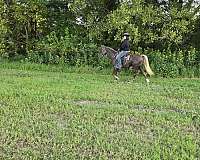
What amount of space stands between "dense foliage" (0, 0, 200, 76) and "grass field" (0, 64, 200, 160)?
727 centimetres

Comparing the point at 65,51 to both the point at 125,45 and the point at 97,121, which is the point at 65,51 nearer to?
the point at 125,45

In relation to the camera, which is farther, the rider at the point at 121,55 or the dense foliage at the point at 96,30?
the dense foliage at the point at 96,30

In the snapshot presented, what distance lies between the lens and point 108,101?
1355cm

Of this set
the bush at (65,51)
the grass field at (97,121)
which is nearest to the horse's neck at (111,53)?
the bush at (65,51)

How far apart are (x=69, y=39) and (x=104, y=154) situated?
61.3 feet

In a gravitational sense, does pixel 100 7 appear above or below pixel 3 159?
above

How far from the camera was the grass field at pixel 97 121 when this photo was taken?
8.07 m

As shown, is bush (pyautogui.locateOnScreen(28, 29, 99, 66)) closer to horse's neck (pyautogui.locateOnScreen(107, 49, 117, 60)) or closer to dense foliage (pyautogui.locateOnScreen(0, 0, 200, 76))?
dense foliage (pyautogui.locateOnScreen(0, 0, 200, 76))

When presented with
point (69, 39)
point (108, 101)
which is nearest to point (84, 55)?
point (69, 39)

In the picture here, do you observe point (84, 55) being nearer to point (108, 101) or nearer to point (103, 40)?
point (103, 40)

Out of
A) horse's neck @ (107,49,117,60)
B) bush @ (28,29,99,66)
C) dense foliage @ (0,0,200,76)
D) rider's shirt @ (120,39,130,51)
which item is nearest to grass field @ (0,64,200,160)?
→ rider's shirt @ (120,39,130,51)

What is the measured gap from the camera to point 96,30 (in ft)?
83.8

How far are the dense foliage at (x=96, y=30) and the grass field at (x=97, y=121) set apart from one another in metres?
7.27

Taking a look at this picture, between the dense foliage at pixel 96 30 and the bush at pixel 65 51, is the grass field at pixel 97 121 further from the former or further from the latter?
the bush at pixel 65 51
